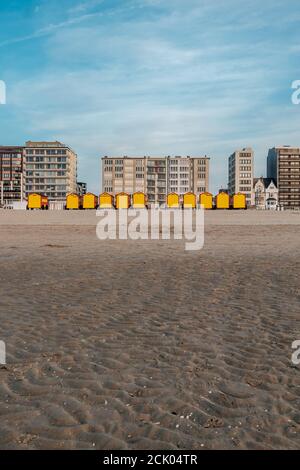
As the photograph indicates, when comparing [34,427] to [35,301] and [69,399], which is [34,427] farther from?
[35,301]

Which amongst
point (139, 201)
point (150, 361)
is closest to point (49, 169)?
point (139, 201)

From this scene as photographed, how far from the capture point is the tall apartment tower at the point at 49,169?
623 ft

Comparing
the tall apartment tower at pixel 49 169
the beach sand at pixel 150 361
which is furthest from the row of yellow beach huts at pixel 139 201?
the tall apartment tower at pixel 49 169

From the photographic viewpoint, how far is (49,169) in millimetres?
190625

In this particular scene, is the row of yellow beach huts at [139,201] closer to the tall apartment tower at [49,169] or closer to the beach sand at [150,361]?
the beach sand at [150,361]

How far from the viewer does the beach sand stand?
380 cm

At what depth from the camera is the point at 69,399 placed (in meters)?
4.41

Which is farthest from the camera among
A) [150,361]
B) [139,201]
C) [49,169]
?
[49,169]

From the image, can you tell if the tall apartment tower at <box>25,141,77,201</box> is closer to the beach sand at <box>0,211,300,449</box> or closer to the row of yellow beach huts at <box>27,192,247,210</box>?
the row of yellow beach huts at <box>27,192,247,210</box>

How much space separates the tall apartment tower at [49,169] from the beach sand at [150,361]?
602ft

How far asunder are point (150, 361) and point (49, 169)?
631 feet

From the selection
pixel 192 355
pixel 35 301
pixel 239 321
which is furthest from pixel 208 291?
pixel 192 355

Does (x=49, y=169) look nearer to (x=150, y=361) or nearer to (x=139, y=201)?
(x=139, y=201)

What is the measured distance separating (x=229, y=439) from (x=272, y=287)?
23.6ft
